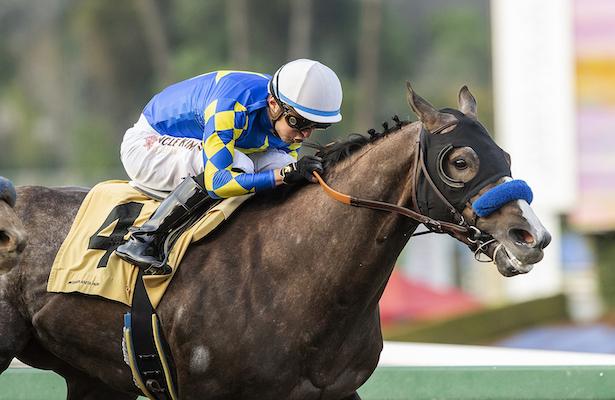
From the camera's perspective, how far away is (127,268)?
5.07 metres

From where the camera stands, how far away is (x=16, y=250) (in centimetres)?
455

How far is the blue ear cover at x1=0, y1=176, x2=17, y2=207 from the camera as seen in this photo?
4797 millimetres

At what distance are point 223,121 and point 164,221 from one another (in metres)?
0.48

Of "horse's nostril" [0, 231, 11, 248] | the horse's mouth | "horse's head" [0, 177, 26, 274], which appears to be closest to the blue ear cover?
"horse's head" [0, 177, 26, 274]

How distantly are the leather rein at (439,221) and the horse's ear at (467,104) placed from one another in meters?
0.18

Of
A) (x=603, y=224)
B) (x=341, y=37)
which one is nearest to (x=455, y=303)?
(x=603, y=224)

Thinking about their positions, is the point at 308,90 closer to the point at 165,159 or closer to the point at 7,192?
the point at 165,159

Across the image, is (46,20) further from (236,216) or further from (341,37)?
(236,216)

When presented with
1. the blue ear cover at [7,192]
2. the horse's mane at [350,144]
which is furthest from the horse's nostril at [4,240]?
the horse's mane at [350,144]

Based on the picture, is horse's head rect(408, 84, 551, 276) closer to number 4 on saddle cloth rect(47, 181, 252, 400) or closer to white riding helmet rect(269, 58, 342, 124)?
white riding helmet rect(269, 58, 342, 124)

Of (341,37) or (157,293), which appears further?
(341,37)

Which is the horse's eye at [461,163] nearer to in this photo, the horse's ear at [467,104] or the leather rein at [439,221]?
the leather rein at [439,221]

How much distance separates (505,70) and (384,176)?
17658mm

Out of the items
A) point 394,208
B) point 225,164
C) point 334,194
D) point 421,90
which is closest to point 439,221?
point 394,208
